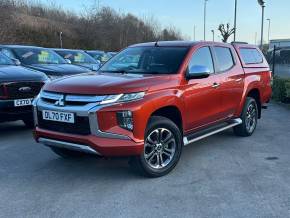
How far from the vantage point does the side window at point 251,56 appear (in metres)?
7.61

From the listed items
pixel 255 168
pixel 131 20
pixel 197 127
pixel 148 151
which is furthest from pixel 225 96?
pixel 131 20

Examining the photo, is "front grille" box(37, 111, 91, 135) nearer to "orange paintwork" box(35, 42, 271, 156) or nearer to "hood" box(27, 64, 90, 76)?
"orange paintwork" box(35, 42, 271, 156)

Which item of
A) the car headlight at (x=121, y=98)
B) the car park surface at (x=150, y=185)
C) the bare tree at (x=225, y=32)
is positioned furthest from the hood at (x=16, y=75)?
the bare tree at (x=225, y=32)

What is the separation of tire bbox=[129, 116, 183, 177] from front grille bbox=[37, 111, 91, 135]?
2.28 feet

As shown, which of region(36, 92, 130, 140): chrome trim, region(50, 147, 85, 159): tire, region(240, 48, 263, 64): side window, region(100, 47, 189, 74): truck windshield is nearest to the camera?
region(36, 92, 130, 140): chrome trim

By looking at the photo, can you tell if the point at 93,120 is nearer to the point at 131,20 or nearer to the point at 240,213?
the point at 240,213

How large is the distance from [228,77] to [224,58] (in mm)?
361

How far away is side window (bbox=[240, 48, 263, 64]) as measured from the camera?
7.61 metres

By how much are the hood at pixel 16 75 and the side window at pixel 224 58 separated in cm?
320

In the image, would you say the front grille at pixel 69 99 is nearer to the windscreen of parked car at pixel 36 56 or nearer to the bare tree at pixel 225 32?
the windscreen of parked car at pixel 36 56

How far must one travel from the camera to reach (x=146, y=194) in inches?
178

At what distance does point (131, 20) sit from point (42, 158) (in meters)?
47.4

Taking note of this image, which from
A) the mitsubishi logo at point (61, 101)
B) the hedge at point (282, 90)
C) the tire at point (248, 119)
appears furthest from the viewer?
the hedge at point (282, 90)

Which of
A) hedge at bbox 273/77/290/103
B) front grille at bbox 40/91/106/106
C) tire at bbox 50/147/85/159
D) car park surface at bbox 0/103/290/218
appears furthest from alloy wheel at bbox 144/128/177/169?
hedge at bbox 273/77/290/103
